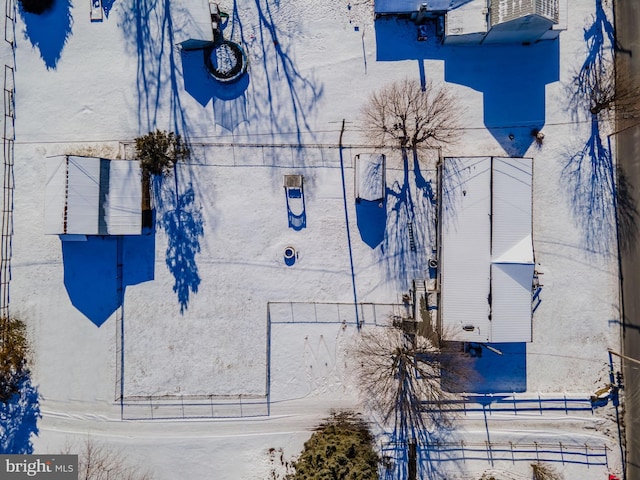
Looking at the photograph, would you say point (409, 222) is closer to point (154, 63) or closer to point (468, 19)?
point (468, 19)

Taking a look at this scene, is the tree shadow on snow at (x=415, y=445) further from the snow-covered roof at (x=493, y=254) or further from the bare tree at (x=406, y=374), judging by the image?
the snow-covered roof at (x=493, y=254)

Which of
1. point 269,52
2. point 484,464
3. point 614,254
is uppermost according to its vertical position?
point 269,52

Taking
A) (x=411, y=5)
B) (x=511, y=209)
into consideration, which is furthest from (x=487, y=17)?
(x=511, y=209)

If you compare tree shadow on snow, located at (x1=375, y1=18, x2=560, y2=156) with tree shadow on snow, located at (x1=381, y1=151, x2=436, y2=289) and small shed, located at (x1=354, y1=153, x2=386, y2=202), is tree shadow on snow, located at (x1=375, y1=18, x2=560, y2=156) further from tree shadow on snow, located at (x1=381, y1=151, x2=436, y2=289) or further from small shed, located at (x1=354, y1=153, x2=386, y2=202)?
small shed, located at (x1=354, y1=153, x2=386, y2=202)

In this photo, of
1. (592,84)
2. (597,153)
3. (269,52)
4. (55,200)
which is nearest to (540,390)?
(597,153)

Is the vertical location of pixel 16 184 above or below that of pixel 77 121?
below

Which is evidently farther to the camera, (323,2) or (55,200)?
(323,2)

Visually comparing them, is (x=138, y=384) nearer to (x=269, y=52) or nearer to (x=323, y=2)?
(x=269, y=52)
